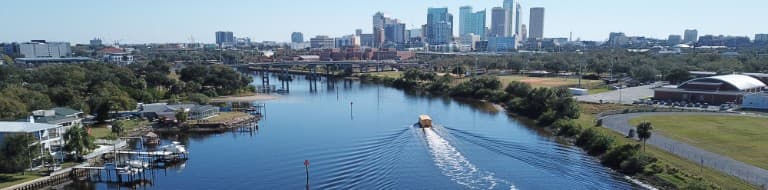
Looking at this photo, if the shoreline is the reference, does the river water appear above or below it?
below

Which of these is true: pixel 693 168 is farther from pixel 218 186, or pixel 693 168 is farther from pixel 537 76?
pixel 537 76

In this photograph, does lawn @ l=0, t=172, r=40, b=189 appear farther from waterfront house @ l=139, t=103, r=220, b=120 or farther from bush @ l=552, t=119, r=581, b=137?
bush @ l=552, t=119, r=581, b=137

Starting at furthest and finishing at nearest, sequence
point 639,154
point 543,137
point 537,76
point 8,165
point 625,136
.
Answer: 1. point 537,76
2. point 543,137
3. point 625,136
4. point 639,154
5. point 8,165

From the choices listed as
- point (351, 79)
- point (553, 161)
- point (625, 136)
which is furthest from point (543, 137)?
point (351, 79)

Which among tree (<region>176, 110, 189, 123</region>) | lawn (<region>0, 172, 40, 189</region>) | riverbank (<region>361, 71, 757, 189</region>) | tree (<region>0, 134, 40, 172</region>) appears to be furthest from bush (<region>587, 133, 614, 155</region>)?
tree (<region>176, 110, 189, 123</region>)

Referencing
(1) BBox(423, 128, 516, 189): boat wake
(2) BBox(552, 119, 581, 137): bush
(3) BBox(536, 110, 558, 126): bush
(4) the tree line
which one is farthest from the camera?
(4) the tree line

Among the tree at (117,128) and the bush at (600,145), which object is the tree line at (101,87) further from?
the bush at (600,145)
